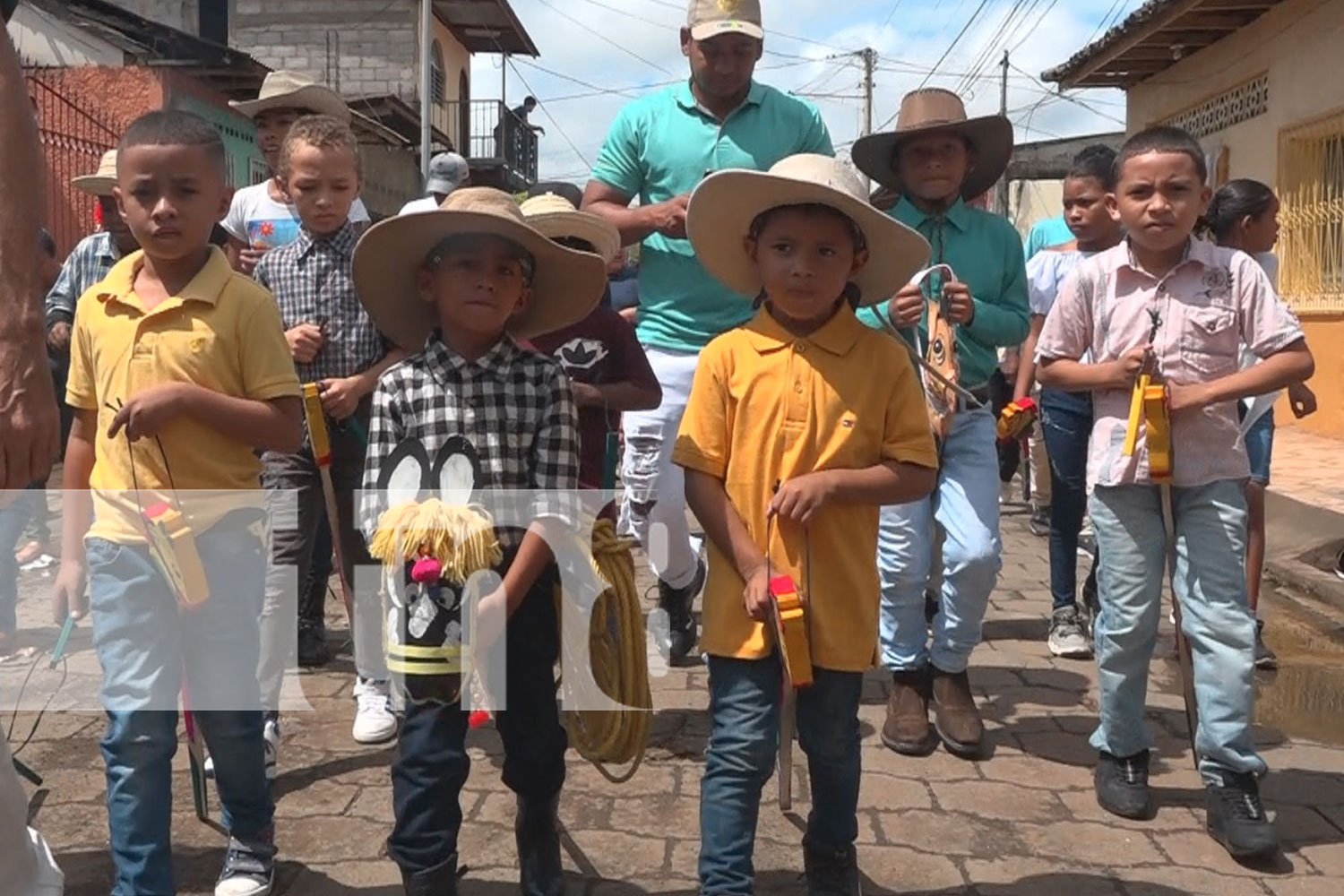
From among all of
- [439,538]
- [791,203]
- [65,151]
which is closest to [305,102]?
[791,203]

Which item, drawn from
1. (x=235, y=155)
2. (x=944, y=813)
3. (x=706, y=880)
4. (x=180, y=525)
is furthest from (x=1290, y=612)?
(x=235, y=155)

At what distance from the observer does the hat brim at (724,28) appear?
4277 mm

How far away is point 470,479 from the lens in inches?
114

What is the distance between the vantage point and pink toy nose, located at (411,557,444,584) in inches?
107

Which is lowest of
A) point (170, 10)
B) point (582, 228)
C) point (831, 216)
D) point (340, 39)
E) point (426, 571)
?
point (426, 571)

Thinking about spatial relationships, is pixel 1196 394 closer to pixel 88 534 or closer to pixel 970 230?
pixel 970 230

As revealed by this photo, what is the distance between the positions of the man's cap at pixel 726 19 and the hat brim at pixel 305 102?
1426 millimetres

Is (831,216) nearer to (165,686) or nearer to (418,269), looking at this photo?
(418,269)

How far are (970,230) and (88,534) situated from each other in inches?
110

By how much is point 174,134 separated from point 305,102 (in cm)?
207

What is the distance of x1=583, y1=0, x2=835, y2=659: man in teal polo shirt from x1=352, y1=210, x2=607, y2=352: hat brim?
1.06 m

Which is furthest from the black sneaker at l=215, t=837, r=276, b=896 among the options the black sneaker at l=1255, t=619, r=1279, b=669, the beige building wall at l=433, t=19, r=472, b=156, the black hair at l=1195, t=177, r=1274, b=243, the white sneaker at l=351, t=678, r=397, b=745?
the beige building wall at l=433, t=19, r=472, b=156

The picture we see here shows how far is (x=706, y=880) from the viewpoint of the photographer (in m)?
2.88

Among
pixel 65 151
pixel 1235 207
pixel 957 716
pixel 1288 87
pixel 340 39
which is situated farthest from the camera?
pixel 340 39
